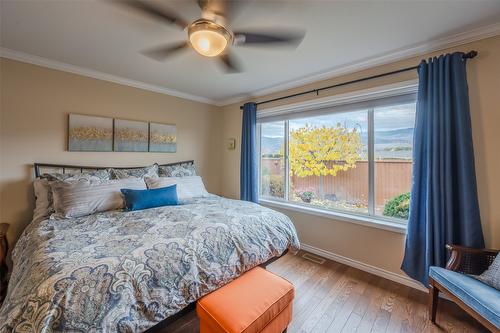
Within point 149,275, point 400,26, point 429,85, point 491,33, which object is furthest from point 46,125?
point 491,33

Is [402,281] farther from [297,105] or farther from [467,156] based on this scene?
[297,105]

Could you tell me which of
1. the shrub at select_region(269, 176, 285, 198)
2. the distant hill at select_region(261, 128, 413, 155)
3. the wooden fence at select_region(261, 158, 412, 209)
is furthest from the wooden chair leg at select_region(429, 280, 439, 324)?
the shrub at select_region(269, 176, 285, 198)

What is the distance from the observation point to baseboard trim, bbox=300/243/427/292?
2.16 m

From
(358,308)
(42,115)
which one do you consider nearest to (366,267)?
(358,308)

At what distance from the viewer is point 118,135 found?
9.51 ft

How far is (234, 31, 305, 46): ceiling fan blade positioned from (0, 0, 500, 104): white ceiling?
12 centimetres

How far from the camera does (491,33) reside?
5.77 ft

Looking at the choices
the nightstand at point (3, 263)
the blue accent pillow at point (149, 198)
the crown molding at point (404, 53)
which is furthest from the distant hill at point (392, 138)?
the nightstand at point (3, 263)

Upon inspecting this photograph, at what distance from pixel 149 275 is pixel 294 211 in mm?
2308

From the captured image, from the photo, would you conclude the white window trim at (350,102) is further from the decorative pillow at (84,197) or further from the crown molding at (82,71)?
the decorative pillow at (84,197)

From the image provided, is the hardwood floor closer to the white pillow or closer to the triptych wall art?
the white pillow

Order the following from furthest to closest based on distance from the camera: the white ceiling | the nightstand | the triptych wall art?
the triptych wall art < the nightstand < the white ceiling

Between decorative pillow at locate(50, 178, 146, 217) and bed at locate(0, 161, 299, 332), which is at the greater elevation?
decorative pillow at locate(50, 178, 146, 217)

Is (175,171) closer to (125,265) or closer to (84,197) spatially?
(84,197)
